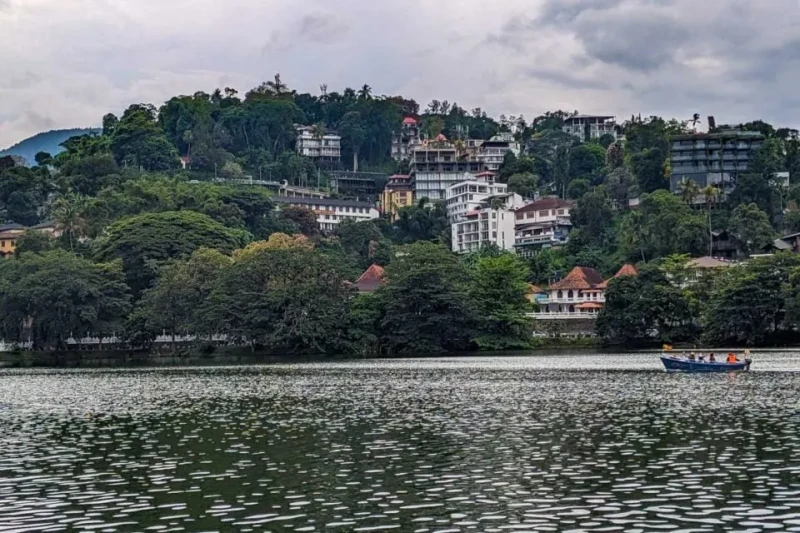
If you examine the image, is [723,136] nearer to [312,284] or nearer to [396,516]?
[312,284]

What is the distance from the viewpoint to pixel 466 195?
6683 inches

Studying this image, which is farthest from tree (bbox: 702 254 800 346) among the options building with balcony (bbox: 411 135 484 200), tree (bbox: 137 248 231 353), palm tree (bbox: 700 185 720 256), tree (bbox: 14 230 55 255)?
building with balcony (bbox: 411 135 484 200)

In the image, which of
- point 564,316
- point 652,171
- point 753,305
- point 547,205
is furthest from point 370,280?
point 753,305

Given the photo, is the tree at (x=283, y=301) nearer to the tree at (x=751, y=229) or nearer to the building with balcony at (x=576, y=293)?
the building with balcony at (x=576, y=293)

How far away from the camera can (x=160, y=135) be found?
610ft

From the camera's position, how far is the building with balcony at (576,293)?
377 ft

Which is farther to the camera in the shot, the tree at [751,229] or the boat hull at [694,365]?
the tree at [751,229]

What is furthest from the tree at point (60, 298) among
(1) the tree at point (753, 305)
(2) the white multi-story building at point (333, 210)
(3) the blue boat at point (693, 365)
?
(2) the white multi-story building at point (333, 210)

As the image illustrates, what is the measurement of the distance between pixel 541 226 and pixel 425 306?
62710mm

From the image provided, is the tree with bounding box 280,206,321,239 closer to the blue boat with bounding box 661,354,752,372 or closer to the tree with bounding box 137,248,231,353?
the tree with bounding box 137,248,231,353

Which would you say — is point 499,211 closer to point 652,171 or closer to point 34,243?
point 652,171

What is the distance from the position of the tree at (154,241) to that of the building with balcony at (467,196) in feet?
186

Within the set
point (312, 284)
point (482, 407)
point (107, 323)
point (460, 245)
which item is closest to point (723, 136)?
point (460, 245)

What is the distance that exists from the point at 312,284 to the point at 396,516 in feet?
249
